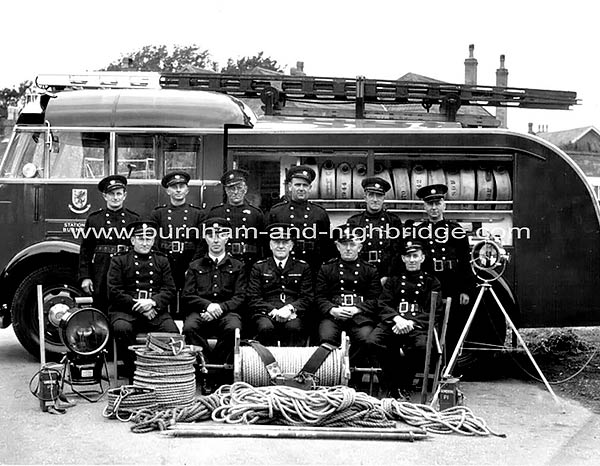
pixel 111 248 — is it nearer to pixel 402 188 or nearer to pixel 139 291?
pixel 139 291

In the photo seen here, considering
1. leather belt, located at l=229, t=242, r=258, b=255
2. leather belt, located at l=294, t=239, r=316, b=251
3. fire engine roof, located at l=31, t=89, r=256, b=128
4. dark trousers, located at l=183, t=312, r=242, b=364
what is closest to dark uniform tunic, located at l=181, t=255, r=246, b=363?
dark trousers, located at l=183, t=312, r=242, b=364

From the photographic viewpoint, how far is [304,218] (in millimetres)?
7875

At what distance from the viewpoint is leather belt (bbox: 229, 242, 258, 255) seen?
790 centimetres

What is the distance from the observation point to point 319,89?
9.93m

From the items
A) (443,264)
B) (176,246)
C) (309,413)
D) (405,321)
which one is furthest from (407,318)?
(176,246)

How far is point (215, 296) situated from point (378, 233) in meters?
1.70

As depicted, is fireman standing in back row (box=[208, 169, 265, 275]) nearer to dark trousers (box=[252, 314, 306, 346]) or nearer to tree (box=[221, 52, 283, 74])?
dark trousers (box=[252, 314, 306, 346])

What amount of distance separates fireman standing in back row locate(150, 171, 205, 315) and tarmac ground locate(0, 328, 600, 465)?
181 centimetres

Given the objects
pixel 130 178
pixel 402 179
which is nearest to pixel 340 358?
pixel 402 179

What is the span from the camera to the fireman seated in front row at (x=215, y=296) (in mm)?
7184

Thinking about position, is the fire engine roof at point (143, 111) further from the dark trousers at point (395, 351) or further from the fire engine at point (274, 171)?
the dark trousers at point (395, 351)

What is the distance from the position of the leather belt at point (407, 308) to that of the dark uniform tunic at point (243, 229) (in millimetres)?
1603

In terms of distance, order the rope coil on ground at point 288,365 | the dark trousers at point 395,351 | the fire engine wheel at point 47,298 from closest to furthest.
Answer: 1. the rope coil on ground at point 288,365
2. the dark trousers at point 395,351
3. the fire engine wheel at point 47,298

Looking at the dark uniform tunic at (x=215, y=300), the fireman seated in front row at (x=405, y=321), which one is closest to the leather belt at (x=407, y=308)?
the fireman seated in front row at (x=405, y=321)
